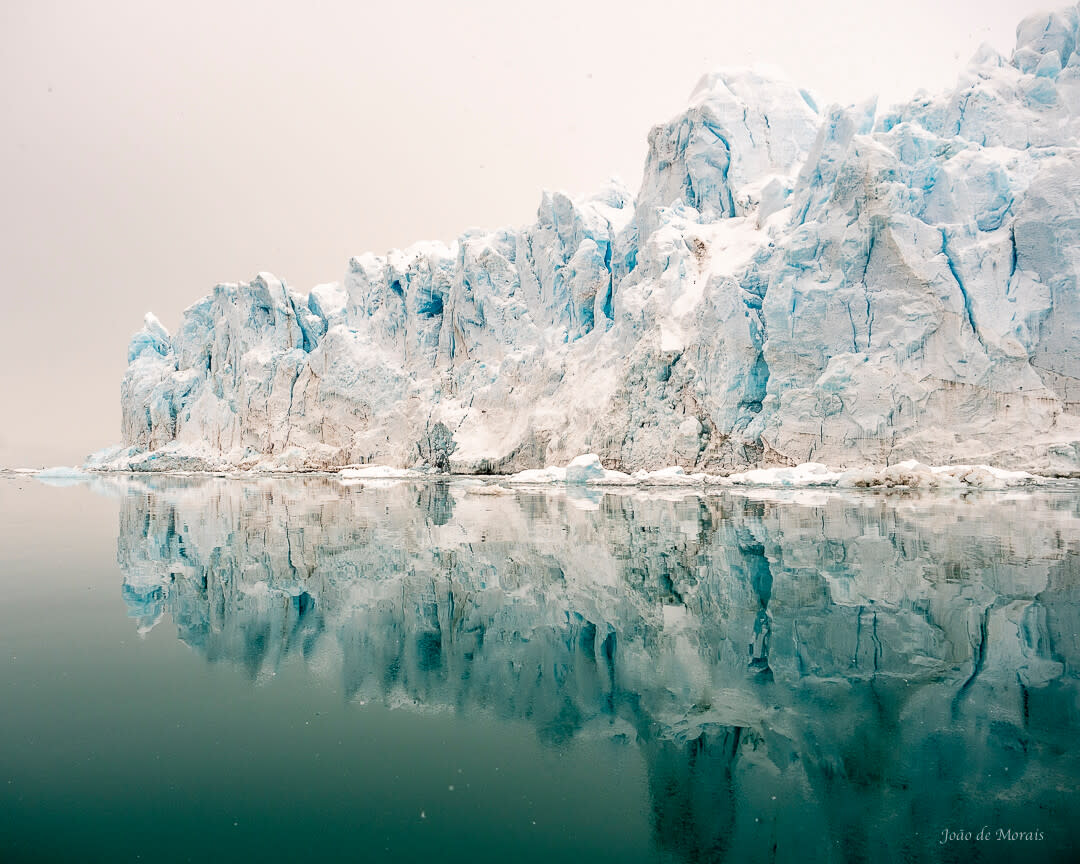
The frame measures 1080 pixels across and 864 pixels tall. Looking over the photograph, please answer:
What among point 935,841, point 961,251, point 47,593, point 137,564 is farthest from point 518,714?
point 961,251

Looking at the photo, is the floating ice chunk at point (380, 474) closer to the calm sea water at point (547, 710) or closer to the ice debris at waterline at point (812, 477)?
the ice debris at waterline at point (812, 477)

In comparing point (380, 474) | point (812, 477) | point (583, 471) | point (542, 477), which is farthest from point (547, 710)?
point (380, 474)

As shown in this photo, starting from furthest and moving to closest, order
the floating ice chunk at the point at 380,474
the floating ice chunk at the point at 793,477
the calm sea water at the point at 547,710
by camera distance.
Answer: the floating ice chunk at the point at 380,474
the floating ice chunk at the point at 793,477
the calm sea water at the point at 547,710

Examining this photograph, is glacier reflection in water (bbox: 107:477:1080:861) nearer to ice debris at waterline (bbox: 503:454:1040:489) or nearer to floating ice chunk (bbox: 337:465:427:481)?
ice debris at waterline (bbox: 503:454:1040:489)

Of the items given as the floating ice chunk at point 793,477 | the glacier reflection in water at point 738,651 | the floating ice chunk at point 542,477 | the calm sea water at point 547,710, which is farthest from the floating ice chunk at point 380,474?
the calm sea water at point 547,710

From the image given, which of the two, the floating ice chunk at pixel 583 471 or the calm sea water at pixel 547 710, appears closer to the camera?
the calm sea water at pixel 547 710

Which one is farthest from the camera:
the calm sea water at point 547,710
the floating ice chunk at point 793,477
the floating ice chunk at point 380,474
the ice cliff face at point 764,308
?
the floating ice chunk at point 380,474

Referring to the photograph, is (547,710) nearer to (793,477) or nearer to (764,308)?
(793,477)
